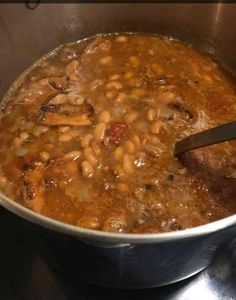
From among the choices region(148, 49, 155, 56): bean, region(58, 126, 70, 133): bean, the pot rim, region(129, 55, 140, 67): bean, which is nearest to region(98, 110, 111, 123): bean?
region(58, 126, 70, 133): bean

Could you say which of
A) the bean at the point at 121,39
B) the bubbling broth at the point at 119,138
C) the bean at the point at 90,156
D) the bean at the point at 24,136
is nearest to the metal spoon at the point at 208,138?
the bubbling broth at the point at 119,138

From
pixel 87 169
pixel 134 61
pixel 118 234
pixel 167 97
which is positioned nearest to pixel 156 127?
pixel 167 97

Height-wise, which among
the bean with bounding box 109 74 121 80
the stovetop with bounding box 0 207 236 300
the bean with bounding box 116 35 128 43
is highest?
the bean with bounding box 116 35 128 43

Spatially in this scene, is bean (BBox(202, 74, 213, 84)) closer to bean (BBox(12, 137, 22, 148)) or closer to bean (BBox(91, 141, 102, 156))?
bean (BBox(91, 141, 102, 156))

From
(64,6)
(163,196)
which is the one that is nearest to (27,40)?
(64,6)

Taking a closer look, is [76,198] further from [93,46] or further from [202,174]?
[93,46]

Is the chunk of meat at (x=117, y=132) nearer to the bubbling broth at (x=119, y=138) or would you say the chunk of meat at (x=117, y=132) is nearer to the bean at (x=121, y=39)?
the bubbling broth at (x=119, y=138)
